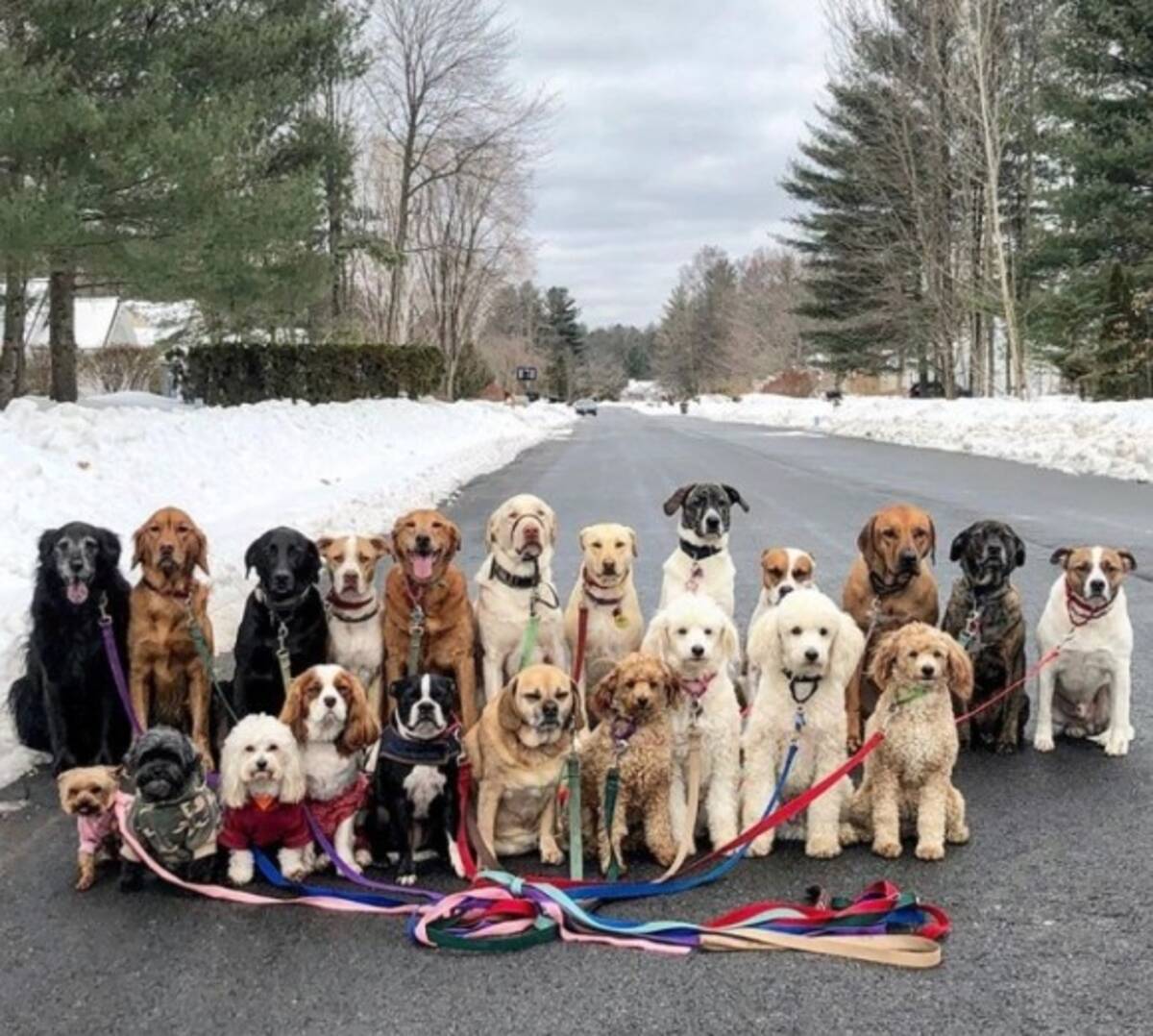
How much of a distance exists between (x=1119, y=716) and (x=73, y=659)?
4.94 metres

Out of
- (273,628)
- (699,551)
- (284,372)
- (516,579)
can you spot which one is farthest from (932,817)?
(284,372)

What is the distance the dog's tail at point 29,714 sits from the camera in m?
5.24

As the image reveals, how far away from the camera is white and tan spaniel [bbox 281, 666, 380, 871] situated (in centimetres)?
429

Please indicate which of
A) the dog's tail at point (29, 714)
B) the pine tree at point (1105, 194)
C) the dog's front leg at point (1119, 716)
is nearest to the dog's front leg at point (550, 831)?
the dog's tail at point (29, 714)

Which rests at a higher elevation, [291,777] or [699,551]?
[699,551]

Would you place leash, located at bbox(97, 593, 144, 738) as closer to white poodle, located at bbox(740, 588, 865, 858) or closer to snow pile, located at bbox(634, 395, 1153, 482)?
white poodle, located at bbox(740, 588, 865, 858)

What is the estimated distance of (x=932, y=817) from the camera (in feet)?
14.1

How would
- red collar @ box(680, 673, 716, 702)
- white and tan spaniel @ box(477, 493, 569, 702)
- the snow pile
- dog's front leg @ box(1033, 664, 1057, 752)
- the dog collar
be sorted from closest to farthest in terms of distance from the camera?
red collar @ box(680, 673, 716, 702) → dog's front leg @ box(1033, 664, 1057, 752) → white and tan spaniel @ box(477, 493, 569, 702) → the dog collar → the snow pile

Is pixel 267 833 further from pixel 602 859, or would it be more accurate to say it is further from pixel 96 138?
pixel 96 138

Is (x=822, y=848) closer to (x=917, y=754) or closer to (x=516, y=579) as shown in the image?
(x=917, y=754)

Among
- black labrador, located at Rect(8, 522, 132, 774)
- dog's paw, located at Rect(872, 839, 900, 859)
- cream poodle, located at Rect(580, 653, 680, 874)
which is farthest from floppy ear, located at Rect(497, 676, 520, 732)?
black labrador, located at Rect(8, 522, 132, 774)

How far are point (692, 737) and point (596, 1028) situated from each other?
156cm

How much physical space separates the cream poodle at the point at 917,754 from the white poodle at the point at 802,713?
15 centimetres

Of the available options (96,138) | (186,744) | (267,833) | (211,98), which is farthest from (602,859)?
(211,98)
